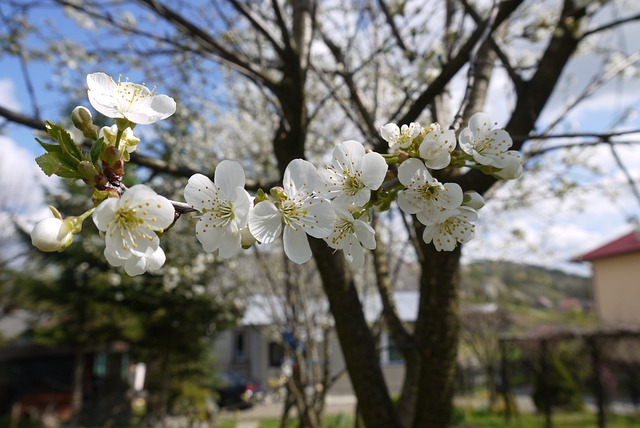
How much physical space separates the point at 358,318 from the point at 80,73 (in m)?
4.81

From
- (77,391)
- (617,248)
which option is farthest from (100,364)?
(617,248)

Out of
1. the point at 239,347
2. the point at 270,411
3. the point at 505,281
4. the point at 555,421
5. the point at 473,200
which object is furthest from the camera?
the point at 239,347

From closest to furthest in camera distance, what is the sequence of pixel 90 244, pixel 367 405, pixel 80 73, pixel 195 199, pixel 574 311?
1. pixel 195 199
2. pixel 367 405
3. pixel 80 73
4. pixel 90 244
5. pixel 574 311

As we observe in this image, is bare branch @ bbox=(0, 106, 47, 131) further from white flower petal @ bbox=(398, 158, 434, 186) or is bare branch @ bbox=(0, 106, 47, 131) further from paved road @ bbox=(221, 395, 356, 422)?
paved road @ bbox=(221, 395, 356, 422)

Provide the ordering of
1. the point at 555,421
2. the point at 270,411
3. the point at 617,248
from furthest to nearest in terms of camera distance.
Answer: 1. the point at 617,248
2. the point at 270,411
3. the point at 555,421

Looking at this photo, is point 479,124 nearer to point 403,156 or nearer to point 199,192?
point 403,156

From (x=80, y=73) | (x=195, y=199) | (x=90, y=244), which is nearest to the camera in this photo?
(x=195, y=199)

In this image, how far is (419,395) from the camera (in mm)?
2230

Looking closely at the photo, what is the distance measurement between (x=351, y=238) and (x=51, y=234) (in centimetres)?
54

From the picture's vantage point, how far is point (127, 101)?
93 centimetres

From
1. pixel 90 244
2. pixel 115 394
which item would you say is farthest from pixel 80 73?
pixel 115 394

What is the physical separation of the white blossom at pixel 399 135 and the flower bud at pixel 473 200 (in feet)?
0.56

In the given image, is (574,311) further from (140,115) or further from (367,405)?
(140,115)

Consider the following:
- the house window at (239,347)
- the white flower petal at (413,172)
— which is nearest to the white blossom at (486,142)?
the white flower petal at (413,172)
